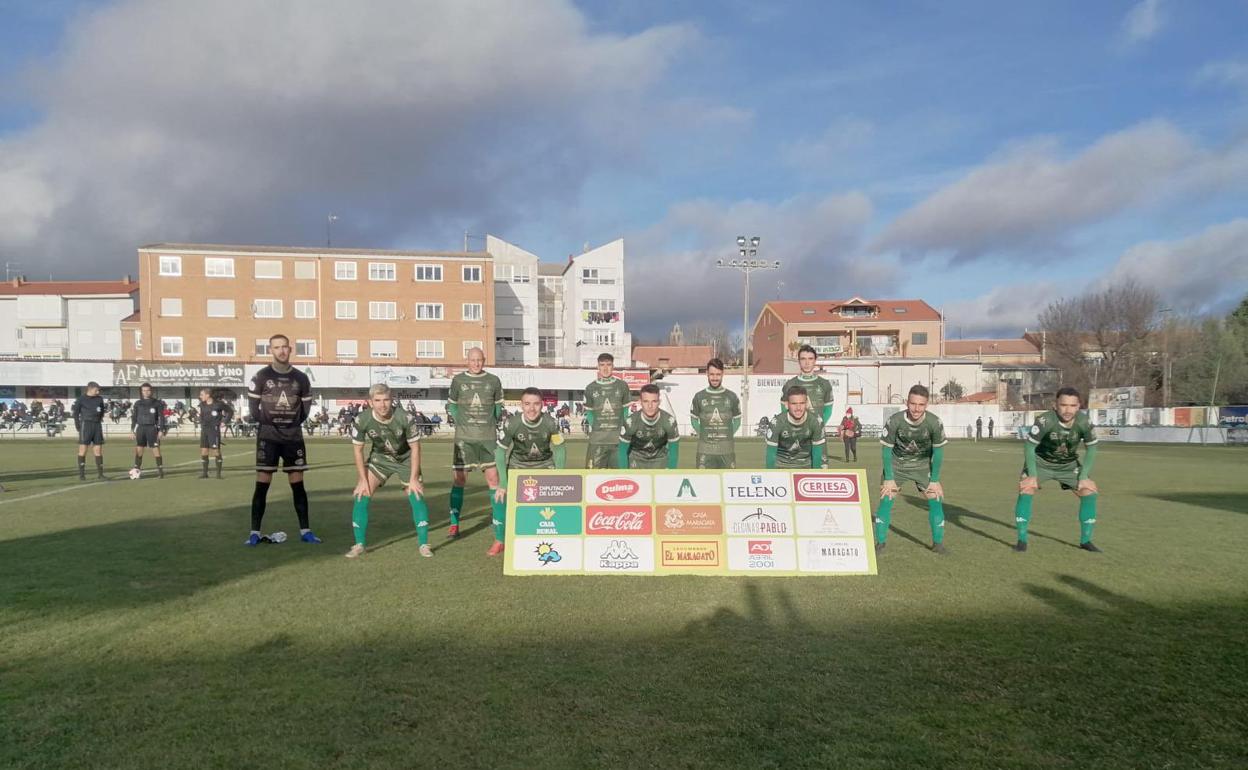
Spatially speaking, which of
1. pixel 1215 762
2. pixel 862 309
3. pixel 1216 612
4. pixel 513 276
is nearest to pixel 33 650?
pixel 1215 762

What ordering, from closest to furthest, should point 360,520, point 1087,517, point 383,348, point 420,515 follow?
1. point 360,520
2. point 420,515
3. point 1087,517
4. point 383,348

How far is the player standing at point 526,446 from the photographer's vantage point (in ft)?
28.0

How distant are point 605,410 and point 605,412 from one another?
0.03m

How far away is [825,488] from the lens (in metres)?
7.38

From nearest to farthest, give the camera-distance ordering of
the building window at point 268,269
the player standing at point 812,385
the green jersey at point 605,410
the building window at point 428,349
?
1. the player standing at point 812,385
2. the green jersey at point 605,410
3. the building window at point 268,269
4. the building window at point 428,349

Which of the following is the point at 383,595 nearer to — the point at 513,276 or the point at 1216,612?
the point at 1216,612

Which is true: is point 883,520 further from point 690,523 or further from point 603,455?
point 603,455

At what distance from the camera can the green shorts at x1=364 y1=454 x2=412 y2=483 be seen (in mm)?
8664

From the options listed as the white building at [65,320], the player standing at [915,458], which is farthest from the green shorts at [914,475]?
the white building at [65,320]

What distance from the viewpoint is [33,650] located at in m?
4.84

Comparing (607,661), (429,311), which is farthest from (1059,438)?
(429,311)

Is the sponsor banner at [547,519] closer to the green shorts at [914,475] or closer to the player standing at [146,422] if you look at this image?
the green shorts at [914,475]

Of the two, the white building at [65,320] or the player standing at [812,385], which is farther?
the white building at [65,320]

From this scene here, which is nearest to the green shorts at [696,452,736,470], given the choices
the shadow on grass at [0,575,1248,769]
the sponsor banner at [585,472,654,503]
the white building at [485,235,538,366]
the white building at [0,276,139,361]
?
the sponsor banner at [585,472,654,503]
